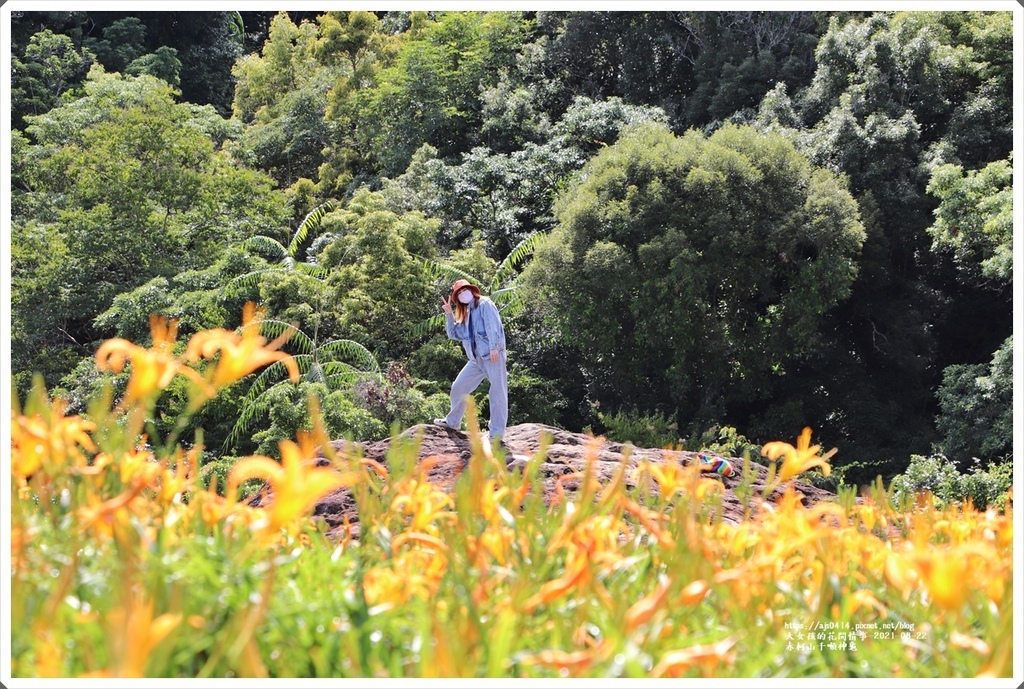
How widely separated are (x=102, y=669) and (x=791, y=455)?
1.31 m

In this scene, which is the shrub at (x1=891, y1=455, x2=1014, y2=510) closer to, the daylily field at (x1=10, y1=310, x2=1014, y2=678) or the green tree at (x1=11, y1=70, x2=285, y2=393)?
the daylily field at (x1=10, y1=310, x2=1014, y2=678)

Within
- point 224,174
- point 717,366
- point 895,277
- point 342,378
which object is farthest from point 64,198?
point 895,277

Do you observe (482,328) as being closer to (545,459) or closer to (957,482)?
(545,459)

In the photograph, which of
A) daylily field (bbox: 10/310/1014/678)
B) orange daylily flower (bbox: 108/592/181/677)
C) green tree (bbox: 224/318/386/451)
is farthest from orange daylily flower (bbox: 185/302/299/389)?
green tree (bbox: 224/318/386/451)

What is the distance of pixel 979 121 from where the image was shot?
1233 centimetres

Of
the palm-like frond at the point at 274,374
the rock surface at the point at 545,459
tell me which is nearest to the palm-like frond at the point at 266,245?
the palm-like frond at the point at 274,374

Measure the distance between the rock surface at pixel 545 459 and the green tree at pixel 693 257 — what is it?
4676 millimetres

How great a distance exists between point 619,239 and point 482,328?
5780 millimetres

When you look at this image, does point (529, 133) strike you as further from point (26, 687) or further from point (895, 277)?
point (26, 687)

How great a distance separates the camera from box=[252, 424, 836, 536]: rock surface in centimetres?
419

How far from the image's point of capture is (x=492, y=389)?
244 inches

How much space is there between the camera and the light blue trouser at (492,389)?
604 centimetres

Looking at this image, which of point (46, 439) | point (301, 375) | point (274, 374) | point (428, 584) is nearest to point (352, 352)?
point (301, 375)

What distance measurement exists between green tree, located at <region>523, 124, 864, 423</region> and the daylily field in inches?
363
